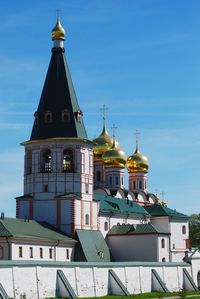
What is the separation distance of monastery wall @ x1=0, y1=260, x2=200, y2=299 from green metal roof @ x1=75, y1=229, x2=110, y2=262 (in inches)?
205

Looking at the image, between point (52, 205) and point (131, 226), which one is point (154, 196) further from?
point (52, 205)

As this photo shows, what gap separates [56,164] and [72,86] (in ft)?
19.4

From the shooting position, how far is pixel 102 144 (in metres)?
68.1

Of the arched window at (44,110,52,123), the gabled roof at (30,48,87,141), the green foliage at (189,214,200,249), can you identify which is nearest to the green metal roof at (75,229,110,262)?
the gabled roof at (30,48,87,141)

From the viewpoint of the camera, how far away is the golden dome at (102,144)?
6744 centimetres

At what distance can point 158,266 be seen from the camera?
43.6 metres

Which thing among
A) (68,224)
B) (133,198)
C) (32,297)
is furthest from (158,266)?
(133,198)

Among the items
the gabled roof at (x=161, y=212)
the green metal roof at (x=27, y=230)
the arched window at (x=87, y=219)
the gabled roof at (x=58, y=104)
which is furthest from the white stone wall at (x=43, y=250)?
the gabled roof at (x=161, y=212)

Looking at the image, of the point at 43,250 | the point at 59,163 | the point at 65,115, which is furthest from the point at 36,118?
the point at 43,250

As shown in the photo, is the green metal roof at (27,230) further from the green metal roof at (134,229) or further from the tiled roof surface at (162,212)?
the tiled roof surface at (162,212)

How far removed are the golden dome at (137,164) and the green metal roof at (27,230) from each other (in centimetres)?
2433

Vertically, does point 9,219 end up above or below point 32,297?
above

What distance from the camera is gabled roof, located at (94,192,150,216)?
53.7m

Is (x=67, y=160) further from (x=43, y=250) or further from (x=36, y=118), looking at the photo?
(x=43, y=250)
